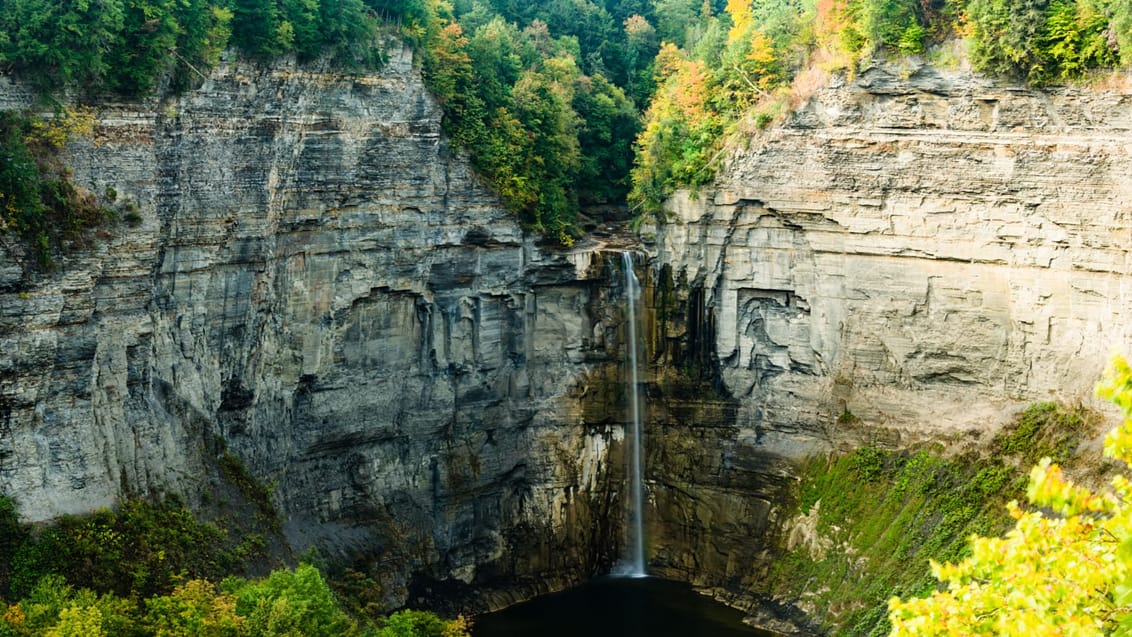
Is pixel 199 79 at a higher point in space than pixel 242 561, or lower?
higher

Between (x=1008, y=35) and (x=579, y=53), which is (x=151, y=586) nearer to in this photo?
(x=1008, y=35)

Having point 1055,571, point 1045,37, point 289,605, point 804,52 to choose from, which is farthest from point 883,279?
point 1055,571

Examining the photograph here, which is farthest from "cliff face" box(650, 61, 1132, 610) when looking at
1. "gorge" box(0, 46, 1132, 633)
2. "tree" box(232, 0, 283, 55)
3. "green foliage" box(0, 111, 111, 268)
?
"green foliage" box(0, 111, 111, 268)

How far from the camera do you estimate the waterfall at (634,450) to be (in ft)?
133

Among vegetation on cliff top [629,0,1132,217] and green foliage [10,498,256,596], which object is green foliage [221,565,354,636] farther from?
vegetation on cliff top [629,0,1132,217]

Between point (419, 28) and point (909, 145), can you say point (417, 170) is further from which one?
point (909, 145)

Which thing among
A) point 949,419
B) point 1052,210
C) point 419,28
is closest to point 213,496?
point 419,28

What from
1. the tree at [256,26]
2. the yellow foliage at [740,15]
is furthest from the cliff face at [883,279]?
the tree at [256,26]

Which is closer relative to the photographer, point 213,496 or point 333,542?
point 213,496

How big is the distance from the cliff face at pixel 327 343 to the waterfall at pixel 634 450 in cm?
57

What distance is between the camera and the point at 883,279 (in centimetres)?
3625

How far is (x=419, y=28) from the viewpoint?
36.6 metres

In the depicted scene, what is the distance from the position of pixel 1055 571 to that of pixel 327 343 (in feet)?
88.5

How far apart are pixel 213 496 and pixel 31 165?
9.26 meters
